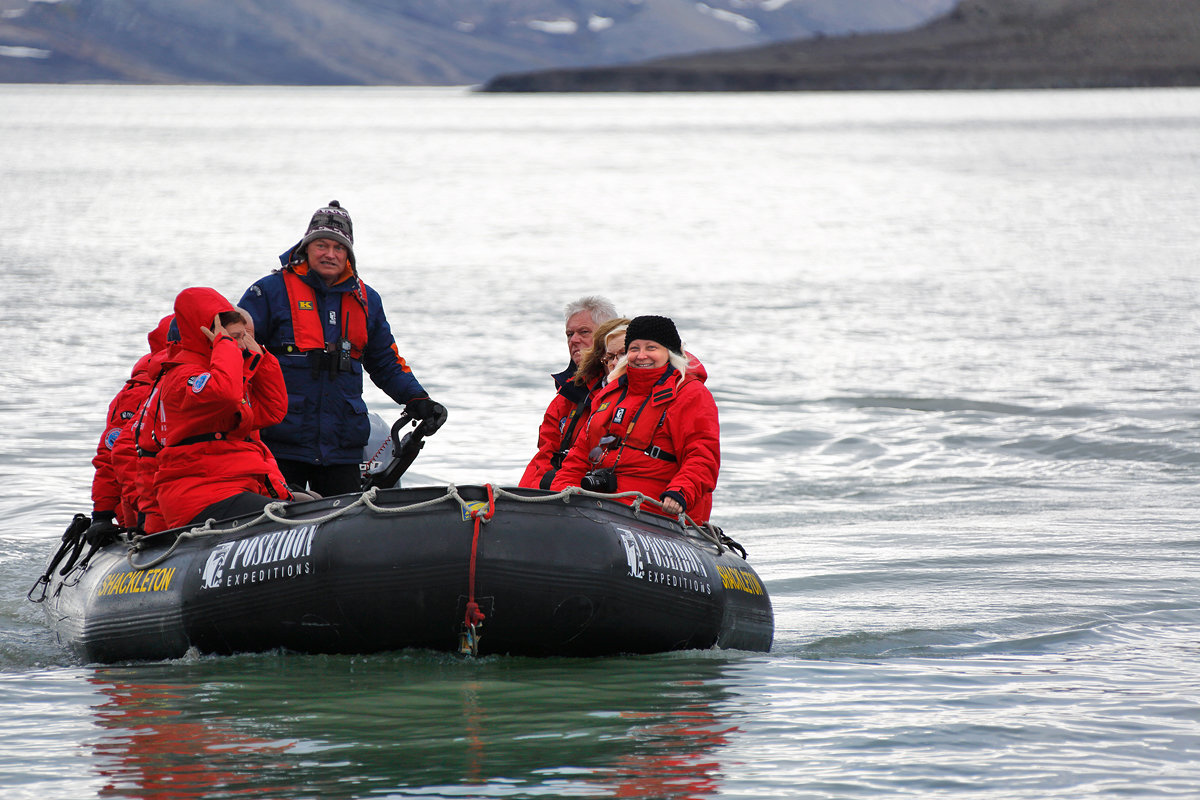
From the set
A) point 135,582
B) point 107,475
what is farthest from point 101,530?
point 135,582

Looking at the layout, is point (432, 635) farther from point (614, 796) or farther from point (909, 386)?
point (909, 386)

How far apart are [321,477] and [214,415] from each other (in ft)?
3.37

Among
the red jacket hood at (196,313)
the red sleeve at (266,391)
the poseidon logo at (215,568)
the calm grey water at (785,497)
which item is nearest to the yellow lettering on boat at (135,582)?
the poseidon logo at (215,568)

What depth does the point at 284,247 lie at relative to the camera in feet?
89.4

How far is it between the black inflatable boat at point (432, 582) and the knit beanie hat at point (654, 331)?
0.67 m

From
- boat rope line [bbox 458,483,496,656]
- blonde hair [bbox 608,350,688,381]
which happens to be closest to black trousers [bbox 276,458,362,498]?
blonde hair [bbox 608,350,688,381]

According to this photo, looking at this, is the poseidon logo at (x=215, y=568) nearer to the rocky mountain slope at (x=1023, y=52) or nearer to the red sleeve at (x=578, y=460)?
the red sleeve at (x=578, y=460)

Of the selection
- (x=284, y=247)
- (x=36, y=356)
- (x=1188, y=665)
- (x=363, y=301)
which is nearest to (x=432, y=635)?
(x=363, y=301)

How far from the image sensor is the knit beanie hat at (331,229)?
6.17m

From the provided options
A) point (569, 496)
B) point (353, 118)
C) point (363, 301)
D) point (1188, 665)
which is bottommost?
point (1188, 665)

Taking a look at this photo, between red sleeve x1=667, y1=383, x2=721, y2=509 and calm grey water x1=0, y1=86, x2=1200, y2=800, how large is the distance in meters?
0.68

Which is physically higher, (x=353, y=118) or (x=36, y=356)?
(x=353, y=118)

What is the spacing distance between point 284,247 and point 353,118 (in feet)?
294

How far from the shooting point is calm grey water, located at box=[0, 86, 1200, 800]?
4.63 m
